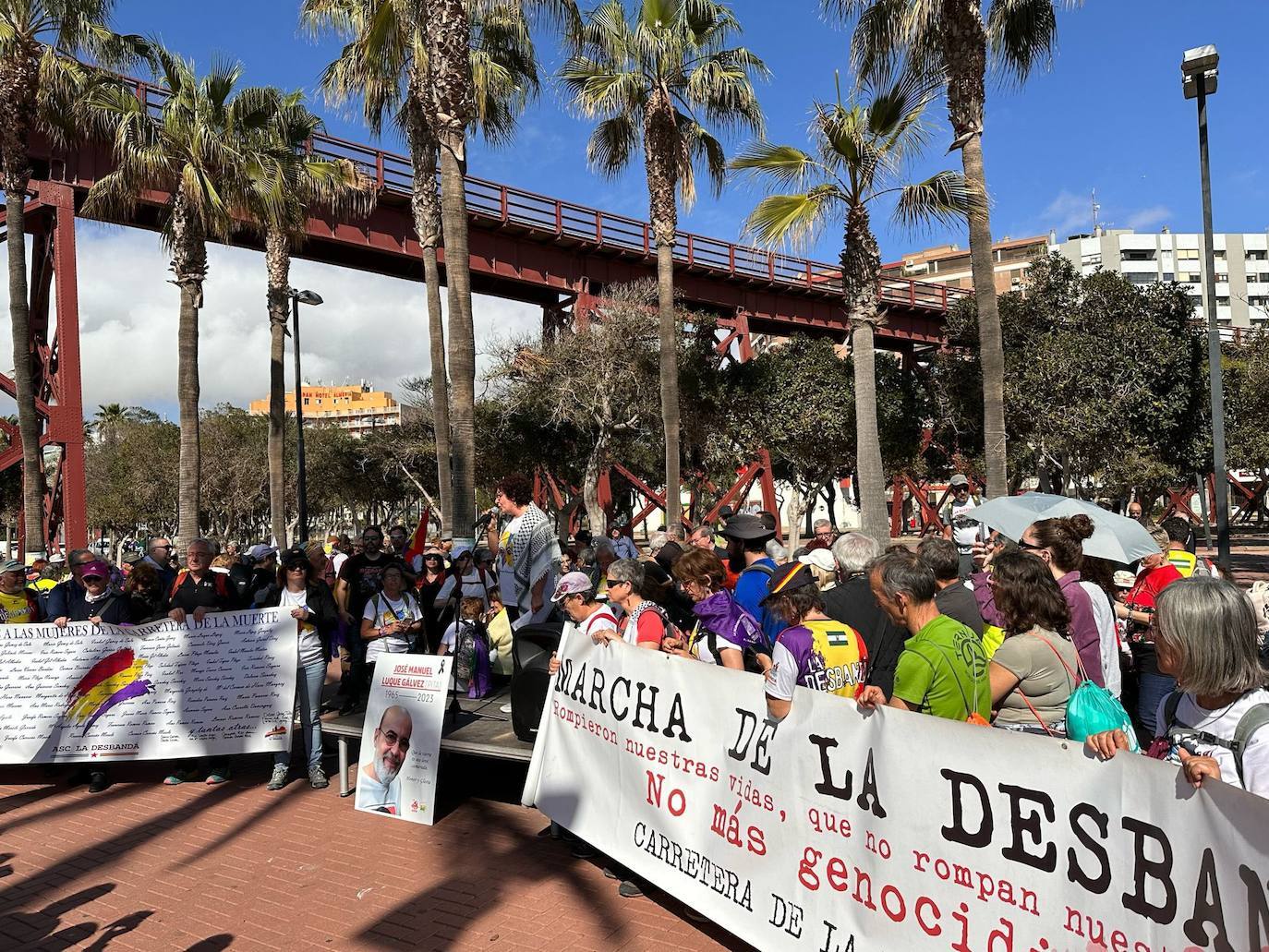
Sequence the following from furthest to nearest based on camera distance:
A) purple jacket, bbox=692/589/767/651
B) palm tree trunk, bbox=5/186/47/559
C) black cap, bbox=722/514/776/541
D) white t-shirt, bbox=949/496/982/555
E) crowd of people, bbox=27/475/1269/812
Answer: palm tree trunk, bbox=5/186/47/559 → white t-shirt, bbox=949/496/982/555 → black cap, bbox=722/514/776/541 → purple jacket, bbox=692/589/767/651 → crowd of people, bbox=27/475/1269/812

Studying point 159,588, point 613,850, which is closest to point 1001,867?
point 613,850

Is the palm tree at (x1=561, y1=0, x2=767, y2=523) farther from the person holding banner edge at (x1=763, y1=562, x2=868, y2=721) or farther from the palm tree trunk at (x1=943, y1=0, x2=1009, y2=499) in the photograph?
the person holding banner edge at (x1=763, y1=562, x2=868, y2=721)

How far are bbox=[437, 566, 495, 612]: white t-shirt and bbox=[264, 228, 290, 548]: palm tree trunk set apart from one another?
1345 cm

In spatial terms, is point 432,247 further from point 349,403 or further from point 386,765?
point 349,403

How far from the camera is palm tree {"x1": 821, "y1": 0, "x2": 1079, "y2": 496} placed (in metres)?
12.0

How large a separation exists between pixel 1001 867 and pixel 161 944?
3699mm

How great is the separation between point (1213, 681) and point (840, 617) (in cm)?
207

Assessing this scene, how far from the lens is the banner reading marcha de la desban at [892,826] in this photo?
2311 mm

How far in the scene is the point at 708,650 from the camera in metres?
4.44

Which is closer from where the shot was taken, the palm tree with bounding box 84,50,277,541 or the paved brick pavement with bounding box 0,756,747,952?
the paved brick pavement with bounding box 0,756,747,952

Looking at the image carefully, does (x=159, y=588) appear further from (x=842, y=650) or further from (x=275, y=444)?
(x=275, y=444)

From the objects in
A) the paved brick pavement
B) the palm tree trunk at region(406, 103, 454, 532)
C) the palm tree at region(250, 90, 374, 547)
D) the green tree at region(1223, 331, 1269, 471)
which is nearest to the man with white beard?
the paved brick pavement

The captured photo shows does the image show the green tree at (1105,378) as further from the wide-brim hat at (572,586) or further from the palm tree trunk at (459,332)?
the wide-brim hat at (572,586)

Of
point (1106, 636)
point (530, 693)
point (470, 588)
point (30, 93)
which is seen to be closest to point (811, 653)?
point (1106, 636)
